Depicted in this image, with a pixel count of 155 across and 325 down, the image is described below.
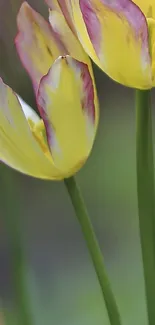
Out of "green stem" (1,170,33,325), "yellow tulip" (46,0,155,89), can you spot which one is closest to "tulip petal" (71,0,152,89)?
"yellow tulip" (46,0,155,89)

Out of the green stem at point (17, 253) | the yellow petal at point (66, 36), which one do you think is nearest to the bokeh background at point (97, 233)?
the green stem at point (17, 253)

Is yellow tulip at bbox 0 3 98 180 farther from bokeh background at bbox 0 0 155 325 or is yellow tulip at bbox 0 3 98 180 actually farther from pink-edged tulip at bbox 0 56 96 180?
bokeh background at bbox 0 0 155 325

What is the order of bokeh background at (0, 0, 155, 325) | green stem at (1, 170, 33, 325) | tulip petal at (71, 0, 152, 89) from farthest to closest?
bokeh background at (0, 0, 155, 325) < green stem at (1, 170, 33, 325) < tulip petal at (71, 0, 152, 89)

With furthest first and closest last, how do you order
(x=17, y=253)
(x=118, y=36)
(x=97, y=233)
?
(x=97, y=233)
(x=17, y=253)
(x=118, y=36)

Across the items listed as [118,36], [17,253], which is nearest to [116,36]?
[118,36]

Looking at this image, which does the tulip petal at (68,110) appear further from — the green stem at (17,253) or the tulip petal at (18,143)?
the green stem at (17,253)

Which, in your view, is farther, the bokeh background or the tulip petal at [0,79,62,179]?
the bokeh background

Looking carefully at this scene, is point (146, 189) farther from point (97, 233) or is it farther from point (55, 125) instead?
point (97, 233)

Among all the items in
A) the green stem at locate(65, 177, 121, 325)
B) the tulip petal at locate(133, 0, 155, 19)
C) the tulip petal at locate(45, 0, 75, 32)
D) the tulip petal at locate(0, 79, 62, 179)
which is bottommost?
the green stem at locate(65, 177, 121, 325)
